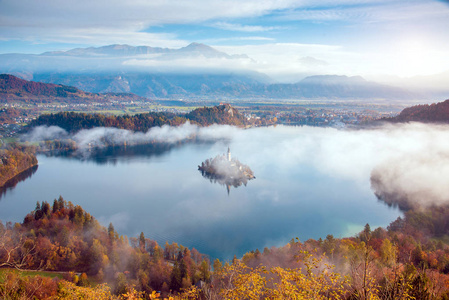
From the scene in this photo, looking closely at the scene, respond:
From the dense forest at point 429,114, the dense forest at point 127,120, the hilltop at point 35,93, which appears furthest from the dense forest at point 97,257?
the hilltop at point 35,93

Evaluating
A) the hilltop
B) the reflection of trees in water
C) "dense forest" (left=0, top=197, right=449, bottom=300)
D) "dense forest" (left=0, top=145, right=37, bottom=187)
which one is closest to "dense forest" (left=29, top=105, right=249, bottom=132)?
"dense forest" (left=0, top=145, right=37, bottom=187)

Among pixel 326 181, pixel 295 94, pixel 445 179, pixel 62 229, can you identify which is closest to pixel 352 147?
pixel 326 181

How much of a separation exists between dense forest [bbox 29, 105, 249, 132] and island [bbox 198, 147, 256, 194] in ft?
59.2

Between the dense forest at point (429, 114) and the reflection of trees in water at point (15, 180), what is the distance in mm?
29984

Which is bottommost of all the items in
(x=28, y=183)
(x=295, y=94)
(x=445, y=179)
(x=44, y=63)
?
(x=28, y=183)

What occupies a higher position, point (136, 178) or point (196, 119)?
point (196, 119)

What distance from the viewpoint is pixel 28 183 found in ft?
64.1

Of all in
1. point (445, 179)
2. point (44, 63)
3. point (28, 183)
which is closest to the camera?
point (445, 179)

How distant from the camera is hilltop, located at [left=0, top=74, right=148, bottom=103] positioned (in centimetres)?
5547

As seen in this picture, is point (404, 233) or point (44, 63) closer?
point (404, 233)

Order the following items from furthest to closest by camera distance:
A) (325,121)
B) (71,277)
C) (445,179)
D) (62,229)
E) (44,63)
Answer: (44,63), (325,121), (445,179), (62,229), (71,277)

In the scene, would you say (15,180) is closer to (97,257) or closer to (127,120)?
(97,257)

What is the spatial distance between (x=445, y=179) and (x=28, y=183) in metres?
23.9

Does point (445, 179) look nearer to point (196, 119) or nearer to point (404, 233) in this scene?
point (404, 233)
